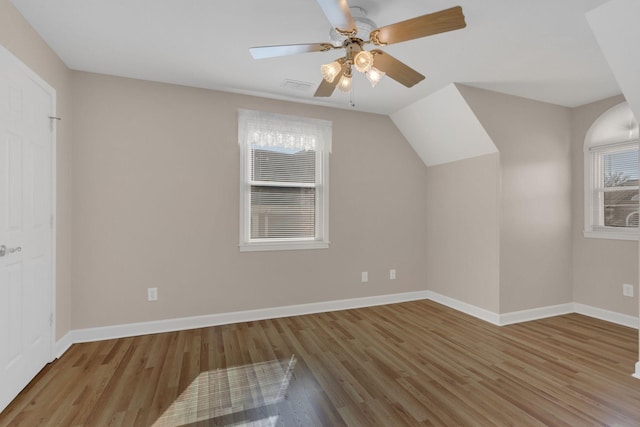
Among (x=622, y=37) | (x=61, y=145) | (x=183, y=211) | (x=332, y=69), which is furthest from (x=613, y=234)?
(x=61, y=145)

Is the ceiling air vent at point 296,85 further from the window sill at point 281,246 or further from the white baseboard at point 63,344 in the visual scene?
the white baseboard at point 63,344

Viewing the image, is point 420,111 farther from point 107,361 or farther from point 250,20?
point 107,361

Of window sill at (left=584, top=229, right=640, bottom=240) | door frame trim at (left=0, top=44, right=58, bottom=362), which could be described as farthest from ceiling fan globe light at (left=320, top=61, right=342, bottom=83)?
window sill at (left=584, top=229, right=640, bottom=240)

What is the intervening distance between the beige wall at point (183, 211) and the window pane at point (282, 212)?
0.24 meters

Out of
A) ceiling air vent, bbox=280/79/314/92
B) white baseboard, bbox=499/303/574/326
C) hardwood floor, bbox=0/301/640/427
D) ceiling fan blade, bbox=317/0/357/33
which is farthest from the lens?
white baseboard, bbox=499/303/574/326

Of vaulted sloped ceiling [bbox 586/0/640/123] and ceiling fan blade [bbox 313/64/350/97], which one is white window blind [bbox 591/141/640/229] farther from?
ceiling fan blade [bbox 313/64/350/97]

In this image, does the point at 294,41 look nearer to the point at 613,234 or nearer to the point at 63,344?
the point at 63,344

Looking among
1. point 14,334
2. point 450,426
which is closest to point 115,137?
point 14,334

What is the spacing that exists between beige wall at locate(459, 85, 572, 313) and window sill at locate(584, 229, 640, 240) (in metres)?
0.22

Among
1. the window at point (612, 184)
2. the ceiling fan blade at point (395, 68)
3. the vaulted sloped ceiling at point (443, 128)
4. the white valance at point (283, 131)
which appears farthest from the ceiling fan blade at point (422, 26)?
the window at point (612, 184)

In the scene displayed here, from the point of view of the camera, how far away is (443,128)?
381 centimetres

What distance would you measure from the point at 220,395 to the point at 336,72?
229 centimetres

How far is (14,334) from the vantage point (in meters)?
2.06

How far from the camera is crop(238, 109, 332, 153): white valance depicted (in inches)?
139
